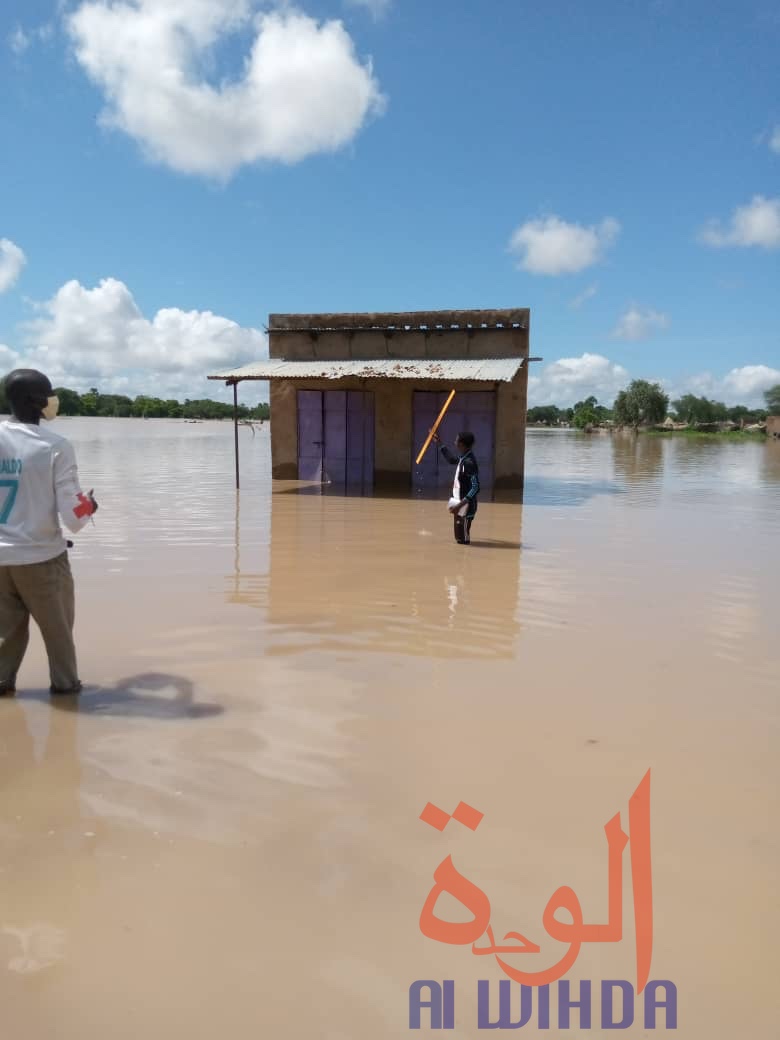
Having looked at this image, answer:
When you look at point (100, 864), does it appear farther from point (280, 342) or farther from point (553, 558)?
point (280, 342)

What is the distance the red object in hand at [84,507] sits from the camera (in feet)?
11.2

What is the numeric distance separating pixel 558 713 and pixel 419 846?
1.45 meters

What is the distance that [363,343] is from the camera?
1538 centimetres

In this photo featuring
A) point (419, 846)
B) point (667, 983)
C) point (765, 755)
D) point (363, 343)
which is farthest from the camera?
point (363, 343)

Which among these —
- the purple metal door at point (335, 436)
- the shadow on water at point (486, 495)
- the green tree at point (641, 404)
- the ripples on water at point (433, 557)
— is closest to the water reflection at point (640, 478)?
the ripples on water at point (433, 557)

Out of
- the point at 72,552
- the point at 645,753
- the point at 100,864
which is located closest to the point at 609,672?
the point at 645,753

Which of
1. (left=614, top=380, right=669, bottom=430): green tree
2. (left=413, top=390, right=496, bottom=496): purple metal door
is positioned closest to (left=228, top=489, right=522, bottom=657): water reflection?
(left=413, top=390, right=496, bottom=496): purple metal door

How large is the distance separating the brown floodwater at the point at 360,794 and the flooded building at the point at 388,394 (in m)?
8.45

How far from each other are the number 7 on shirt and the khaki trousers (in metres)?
0.26

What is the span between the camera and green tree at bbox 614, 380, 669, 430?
74250mm

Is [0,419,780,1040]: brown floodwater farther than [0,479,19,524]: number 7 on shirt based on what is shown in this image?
No

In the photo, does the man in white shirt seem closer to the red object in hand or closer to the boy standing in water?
the red object in hand

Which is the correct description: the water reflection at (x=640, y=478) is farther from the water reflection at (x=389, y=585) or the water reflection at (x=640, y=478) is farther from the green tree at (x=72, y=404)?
→ the green tree at (x=72, y=404)

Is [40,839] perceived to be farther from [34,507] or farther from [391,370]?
[391,370]
